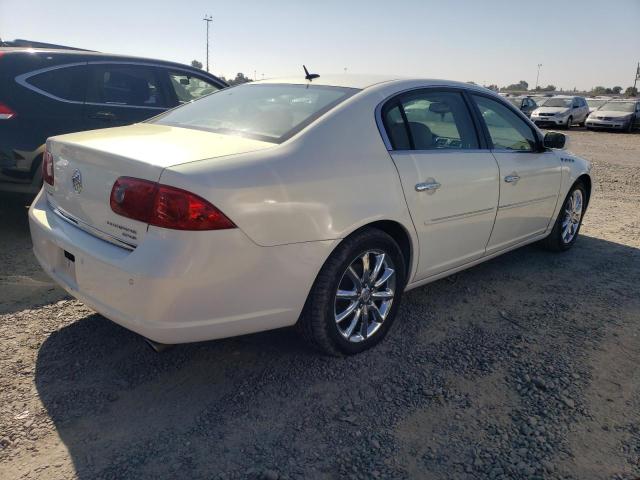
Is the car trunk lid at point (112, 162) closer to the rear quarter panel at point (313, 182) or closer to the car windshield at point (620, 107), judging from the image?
the rear quarter panel at point (313, 182)

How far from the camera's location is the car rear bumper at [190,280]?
2.23m

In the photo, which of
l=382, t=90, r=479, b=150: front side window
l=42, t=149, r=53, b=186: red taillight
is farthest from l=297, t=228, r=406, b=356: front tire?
l=42, t=149, r=53, b=186: red taillight

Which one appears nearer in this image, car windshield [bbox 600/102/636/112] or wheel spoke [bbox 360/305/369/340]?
Answer: wheel spoke [bbox 360/305/369/340]

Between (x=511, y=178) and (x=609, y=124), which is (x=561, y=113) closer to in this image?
(x=609, y=124)

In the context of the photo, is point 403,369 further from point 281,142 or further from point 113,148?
point 113,148

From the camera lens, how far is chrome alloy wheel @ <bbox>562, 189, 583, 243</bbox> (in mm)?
5039

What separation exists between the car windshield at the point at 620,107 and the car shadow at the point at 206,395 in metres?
23.2

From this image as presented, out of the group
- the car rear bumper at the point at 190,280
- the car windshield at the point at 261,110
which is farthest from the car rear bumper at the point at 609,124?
the car rear bumper at the point at 190,280

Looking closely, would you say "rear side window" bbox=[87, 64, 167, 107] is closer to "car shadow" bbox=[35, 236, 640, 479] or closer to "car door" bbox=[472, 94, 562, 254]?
"car shadow" bbox=[35, 236, 640, 479]

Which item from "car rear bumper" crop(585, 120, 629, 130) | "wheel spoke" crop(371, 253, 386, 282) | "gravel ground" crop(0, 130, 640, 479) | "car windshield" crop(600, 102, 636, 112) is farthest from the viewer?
"car windshield" crop(600, 102, 636, 112)

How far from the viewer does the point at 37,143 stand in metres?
4.56

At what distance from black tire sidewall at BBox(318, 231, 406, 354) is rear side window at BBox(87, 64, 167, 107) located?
3545 mm

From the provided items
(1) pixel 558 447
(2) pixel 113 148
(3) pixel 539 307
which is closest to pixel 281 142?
(2) pixel 113 148

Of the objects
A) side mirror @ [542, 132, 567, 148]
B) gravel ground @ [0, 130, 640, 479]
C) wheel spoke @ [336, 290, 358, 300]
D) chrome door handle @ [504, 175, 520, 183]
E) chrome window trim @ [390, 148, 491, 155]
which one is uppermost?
side mirror @ [542, 132, 567, 148]
